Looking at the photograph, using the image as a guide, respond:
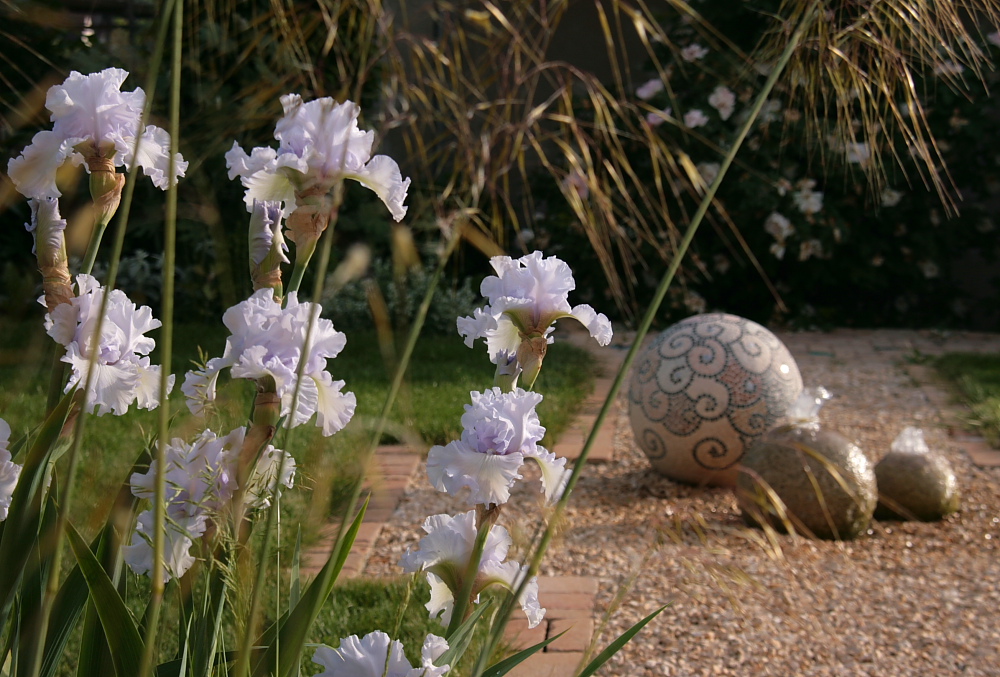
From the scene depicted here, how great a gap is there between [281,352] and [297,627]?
236 mm

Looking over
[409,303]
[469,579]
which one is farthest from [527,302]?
[409,303]

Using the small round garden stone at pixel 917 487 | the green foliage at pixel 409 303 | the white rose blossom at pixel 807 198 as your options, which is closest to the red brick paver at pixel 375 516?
the small round garden stone at pixel 917 487

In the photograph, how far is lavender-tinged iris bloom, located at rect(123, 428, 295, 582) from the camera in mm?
878

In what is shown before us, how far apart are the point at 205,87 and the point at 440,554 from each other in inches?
206

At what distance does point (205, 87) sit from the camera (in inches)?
223

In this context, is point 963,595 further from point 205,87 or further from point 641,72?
point 641,72

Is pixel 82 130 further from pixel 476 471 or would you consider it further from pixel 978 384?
pixel 978 384

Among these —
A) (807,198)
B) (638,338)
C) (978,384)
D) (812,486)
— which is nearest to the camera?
(638,338)

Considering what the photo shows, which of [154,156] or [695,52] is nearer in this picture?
[154,156]

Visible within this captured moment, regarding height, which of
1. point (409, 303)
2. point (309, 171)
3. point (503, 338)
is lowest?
point (409, 303)

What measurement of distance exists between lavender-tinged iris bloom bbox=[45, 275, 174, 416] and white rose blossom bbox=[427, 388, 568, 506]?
0.28 meters

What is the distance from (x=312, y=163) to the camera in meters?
0.90

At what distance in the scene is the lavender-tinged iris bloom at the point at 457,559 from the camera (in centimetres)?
95

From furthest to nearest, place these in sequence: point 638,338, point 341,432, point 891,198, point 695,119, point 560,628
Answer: point 891,198
point 695,119
point 341,432
point 560,628
point 638,338
